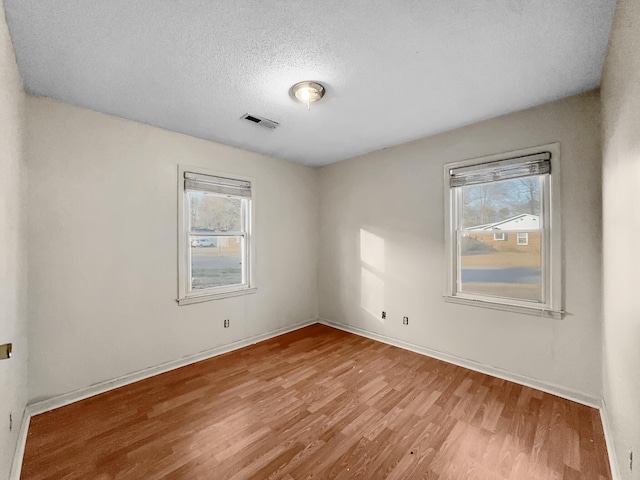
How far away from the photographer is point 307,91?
2207 mm

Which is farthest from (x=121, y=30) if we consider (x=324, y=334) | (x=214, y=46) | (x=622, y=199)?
(x=324, y=334)

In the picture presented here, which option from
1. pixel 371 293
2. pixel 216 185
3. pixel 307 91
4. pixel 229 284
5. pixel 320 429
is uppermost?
pixel 307 91

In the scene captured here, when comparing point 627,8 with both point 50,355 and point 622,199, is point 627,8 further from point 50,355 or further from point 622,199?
point 50,355

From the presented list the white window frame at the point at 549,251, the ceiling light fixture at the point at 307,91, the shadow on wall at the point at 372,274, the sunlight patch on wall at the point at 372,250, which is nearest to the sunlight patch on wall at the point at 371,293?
the shadow on wall at the point at 372,274

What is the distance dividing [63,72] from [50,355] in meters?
2.26

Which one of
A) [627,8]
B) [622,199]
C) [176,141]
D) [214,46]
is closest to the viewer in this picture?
[627,8]

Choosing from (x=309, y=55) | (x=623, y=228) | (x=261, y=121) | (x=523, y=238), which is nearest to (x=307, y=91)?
(x=309, y=55)

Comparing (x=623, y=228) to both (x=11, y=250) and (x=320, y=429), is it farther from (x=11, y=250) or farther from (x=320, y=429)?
(x=11, y=250)

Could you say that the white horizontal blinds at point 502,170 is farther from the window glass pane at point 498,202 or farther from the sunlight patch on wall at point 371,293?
the sunlight patch on wall at point 371,293

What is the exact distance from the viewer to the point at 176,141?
10.2 feet

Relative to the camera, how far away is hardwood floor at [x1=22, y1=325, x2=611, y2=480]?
66.1 inches

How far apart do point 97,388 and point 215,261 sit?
5.41 feet

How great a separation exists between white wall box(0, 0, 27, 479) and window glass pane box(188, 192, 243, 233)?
1.45 meters

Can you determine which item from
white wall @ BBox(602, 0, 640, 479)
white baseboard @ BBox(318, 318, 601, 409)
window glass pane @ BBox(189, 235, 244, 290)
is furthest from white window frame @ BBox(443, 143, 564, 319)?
window glass pane @ BBox(189, 235, 244, 290)
